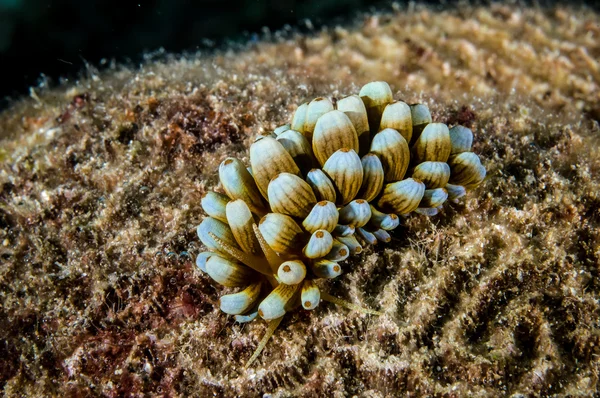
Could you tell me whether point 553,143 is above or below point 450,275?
above

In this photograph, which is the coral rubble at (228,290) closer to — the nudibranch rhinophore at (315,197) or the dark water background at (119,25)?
the nudibranch rhinophore at (315,197)

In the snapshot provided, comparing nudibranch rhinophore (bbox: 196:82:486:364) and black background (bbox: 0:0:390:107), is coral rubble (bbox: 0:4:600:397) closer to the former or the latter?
nudibranch rhinophore (bbox: 196:82:486:364)

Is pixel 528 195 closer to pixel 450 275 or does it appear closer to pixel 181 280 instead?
pixel 450 275

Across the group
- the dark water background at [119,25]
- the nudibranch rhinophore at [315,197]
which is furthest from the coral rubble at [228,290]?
the dark water background at [119,25]

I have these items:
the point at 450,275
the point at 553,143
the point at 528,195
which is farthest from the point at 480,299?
the point at 553,143

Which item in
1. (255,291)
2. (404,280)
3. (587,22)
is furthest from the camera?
(587,22)

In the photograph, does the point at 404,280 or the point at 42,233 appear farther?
the point at 42,233

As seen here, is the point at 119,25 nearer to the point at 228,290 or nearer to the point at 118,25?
the point at 118,25
